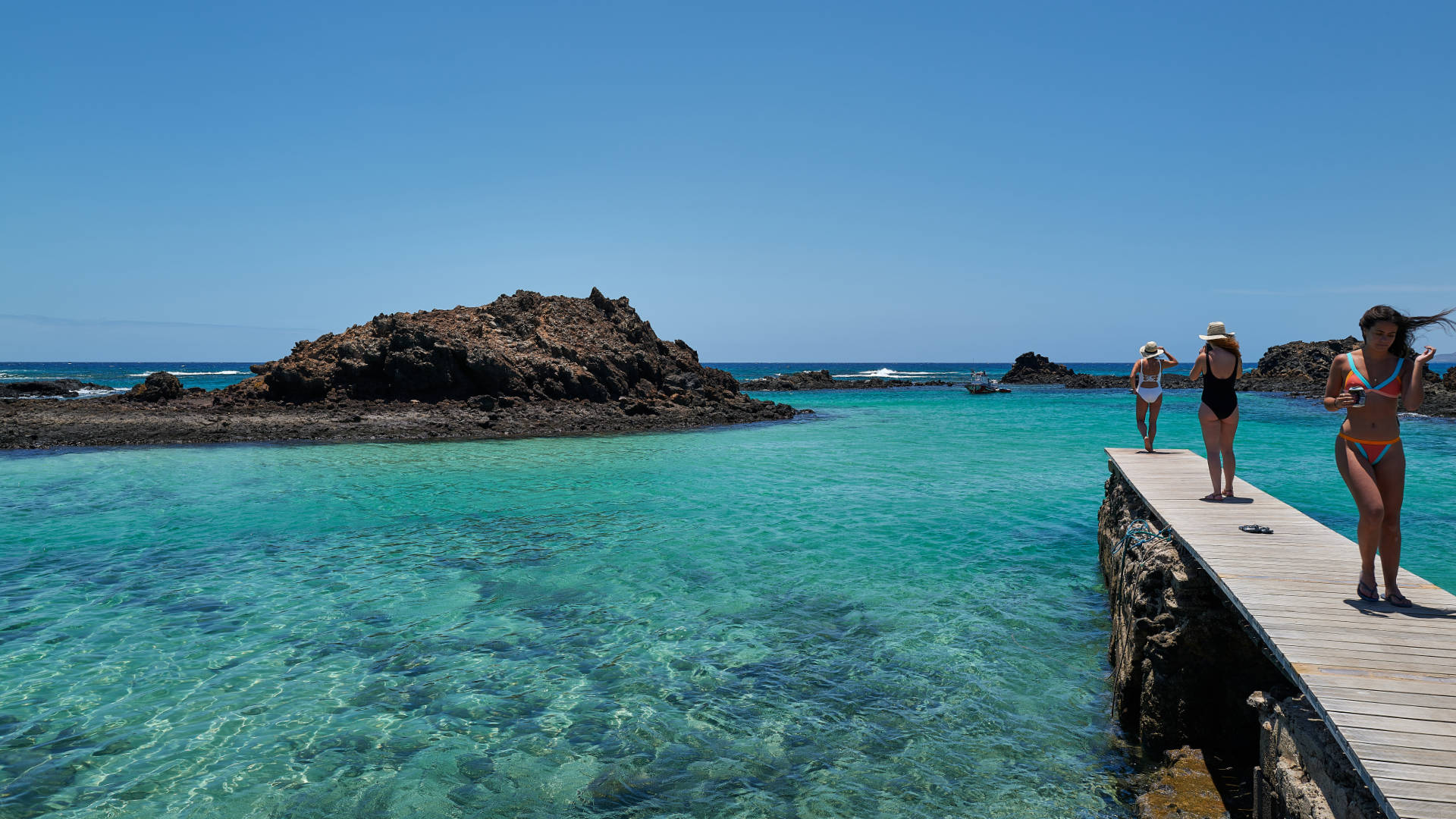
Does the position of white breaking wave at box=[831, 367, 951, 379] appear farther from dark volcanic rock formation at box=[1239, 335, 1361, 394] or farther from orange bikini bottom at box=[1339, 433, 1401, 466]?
orange bikini bottom at box=[1339, 433, 1401, 466]

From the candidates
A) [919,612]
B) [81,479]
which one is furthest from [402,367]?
[919,612]

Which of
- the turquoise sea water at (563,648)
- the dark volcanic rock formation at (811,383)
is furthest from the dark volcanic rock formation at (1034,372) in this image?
the turquoise sea water at (563,648)

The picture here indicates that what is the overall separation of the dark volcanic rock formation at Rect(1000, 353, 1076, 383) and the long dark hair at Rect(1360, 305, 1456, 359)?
83986 mm

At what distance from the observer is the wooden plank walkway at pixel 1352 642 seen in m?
3.37

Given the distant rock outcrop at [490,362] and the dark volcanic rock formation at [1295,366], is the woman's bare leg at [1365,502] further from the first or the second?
the dark volcanic rock formation at [1295,366]

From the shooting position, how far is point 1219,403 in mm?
8461

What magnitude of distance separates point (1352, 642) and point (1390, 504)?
1.15m

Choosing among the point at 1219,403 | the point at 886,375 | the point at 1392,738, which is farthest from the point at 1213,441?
the point at 886,375

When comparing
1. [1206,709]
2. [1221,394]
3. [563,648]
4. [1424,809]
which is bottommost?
[563,648]

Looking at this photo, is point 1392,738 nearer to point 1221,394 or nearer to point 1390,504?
point 1390,504

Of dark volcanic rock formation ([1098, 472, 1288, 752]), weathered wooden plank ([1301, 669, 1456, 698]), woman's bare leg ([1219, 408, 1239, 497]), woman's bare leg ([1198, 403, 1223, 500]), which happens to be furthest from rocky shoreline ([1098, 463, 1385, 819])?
woman's bare leg ([1219, 408, 1239, 497])

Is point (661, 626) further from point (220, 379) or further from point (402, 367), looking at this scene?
point (220, 379)

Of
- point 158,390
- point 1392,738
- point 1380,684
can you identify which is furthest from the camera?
point 158,390

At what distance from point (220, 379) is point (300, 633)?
312ft
